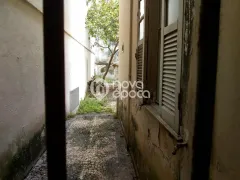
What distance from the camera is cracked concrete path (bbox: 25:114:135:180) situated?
10.1 feet

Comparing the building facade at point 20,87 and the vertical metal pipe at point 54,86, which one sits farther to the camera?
the building facade at point 20,87

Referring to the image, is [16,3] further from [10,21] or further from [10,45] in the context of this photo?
[10,45]

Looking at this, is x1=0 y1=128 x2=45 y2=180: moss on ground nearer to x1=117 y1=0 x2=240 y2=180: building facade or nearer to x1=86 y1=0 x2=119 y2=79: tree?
x1=117 y1=0 x2=240 y2=180: building facade

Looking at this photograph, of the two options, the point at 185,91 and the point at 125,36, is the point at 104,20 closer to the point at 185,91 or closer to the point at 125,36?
the point at 125,36

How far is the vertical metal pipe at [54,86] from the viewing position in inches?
20.1

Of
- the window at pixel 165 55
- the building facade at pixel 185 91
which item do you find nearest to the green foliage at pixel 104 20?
the window at pixel 165 55

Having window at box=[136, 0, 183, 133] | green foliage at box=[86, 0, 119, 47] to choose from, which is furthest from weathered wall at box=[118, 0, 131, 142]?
green foliage at box=[86, 0, 119, 47]

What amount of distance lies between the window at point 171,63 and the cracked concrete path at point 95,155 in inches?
65.8

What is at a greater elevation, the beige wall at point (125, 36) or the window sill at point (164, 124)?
the beige wall at point (125, 36)

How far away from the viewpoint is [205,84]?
1.98ft

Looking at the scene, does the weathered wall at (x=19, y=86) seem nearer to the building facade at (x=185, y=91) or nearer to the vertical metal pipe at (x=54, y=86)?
the building facade at (x=185, y=91)

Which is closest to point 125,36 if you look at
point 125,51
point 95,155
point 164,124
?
point 125,51

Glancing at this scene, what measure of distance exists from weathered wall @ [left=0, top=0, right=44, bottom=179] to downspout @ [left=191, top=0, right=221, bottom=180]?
221 centimetres

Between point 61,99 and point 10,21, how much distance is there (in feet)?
7.93
